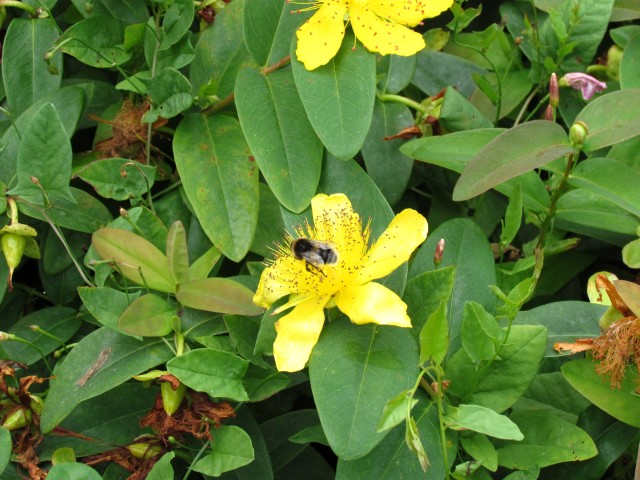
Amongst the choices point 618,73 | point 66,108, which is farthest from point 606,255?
point 66,108

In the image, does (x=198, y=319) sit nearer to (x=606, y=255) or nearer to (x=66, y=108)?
(x=66, y=108)

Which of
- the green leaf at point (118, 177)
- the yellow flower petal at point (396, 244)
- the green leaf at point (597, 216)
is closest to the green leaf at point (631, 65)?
the green leaf at point (597, 216)

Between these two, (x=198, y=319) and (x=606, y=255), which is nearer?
(x=198, y=319)

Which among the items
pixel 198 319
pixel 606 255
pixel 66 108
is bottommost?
pixel 606 255

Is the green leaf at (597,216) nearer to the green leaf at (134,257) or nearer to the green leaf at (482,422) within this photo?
the green leaf at (482,422)

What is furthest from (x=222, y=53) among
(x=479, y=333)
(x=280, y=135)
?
(x=479, y=333)

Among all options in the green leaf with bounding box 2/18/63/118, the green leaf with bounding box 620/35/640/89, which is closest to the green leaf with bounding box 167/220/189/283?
the green leaf with bounding box 2/18/63/118

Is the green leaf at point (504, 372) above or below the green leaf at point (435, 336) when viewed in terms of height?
below
